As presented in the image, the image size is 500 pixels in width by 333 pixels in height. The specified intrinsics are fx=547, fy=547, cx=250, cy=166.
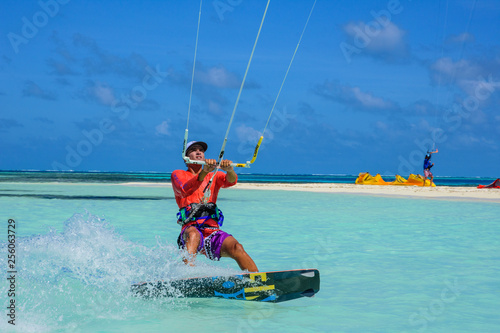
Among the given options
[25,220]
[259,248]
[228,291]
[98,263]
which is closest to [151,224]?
[25,220]

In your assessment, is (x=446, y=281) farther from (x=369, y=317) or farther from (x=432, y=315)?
(x=369, y=317)

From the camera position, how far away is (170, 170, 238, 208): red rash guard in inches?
235

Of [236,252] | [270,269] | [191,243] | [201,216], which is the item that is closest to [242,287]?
[236,252]

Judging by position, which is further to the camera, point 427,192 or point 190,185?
point 427,192

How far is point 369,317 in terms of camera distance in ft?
17.3

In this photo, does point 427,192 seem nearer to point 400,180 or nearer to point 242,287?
point 400,180

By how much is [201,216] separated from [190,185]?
37cm

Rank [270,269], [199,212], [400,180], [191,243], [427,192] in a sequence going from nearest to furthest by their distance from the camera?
[191,243] < [199,212] < [270,269] < [427,192] < [400,180]

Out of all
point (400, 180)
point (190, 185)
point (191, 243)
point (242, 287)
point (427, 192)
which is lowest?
point (242, 287)

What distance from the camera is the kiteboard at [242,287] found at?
222 inches

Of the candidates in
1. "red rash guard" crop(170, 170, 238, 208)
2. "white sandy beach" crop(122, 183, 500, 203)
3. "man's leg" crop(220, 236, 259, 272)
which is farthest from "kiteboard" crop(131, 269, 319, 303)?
"white sandy beach" crop(122, 183, 500, 203)

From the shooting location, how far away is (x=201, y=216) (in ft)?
19.8

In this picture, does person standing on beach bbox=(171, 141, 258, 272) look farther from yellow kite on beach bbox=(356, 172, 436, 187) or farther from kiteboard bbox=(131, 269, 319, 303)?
yellow kite on beach bbox=(356, 172, 436, 187)

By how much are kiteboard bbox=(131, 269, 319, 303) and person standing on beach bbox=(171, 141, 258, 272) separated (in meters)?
0.24
